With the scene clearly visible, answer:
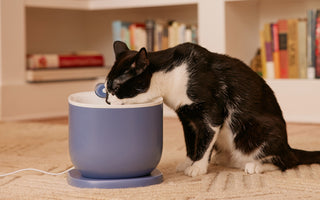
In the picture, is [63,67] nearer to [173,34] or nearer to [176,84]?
[173,34]

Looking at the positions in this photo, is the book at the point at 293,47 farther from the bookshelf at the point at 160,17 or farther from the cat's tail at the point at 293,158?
the cat's tail at the point at 293,158

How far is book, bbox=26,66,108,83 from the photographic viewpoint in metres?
2.47

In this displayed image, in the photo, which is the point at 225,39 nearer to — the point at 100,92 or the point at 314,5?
the point at 314,5

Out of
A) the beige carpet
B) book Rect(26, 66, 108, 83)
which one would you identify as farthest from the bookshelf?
the beige carpet

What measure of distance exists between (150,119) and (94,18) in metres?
2.14

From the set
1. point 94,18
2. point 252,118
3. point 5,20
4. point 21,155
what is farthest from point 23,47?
point 252,118

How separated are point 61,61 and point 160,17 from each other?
2.30ft

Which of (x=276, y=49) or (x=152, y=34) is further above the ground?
(x=152, y=34)

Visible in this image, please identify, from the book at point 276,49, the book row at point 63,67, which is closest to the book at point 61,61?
the book row at point 63,67

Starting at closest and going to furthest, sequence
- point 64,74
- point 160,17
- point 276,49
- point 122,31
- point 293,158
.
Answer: point 293,158, point 276,49, point 64,74, point 122,31, point 160,17

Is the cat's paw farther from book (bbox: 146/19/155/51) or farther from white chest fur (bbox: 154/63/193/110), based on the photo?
book (bbox: 146/19/155/51)

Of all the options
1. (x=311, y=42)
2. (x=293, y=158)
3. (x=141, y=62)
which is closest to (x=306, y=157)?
(x=293, y=158)

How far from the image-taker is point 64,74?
8.64 feet

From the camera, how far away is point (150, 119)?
114 cm
